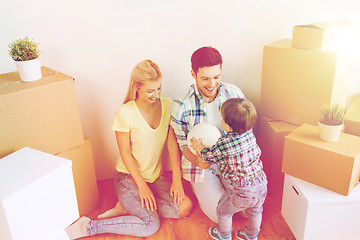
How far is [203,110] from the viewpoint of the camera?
169cm

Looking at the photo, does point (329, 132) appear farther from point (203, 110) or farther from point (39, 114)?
point (39, 114)

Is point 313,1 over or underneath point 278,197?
over

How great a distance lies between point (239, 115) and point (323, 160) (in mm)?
472

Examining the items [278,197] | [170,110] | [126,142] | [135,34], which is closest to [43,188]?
[126,142]

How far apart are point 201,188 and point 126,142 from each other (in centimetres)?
47

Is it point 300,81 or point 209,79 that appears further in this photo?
point 300,81

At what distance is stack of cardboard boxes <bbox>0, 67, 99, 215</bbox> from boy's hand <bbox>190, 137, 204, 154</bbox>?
59 centimetres

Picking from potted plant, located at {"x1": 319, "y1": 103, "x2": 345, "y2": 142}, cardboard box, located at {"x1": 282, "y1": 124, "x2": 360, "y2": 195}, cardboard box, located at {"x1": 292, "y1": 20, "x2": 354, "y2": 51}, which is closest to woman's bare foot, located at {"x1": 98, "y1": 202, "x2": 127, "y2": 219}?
cardboard box, located at {"x1": 282, "y1": 124, "x2": 360, "y2": 195}

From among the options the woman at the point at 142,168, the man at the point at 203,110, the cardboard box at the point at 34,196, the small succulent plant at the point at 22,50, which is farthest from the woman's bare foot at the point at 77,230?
the small succulent plant at the point at 22,50

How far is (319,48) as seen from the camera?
163 cm

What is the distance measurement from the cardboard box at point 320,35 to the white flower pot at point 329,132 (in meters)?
0.40

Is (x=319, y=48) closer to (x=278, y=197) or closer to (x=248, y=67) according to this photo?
(x=248, y=67)

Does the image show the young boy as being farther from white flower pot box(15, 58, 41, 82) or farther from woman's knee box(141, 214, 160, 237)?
white flower pot box(15, 58, 41, 82)

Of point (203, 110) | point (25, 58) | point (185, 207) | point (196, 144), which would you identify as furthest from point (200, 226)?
point (25, 58)
